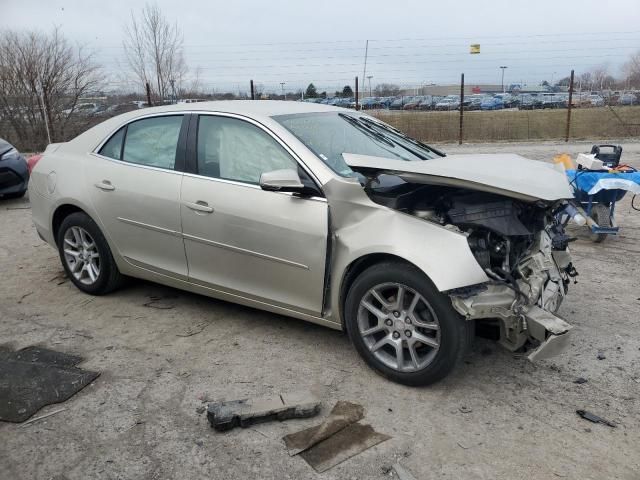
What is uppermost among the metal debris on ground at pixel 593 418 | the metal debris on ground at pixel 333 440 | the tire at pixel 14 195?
the tire at pixel 14 195

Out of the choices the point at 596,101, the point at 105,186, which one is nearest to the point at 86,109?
the point at 105,186

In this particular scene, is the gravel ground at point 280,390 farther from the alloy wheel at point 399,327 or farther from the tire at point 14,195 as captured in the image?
the tire at point 14,195

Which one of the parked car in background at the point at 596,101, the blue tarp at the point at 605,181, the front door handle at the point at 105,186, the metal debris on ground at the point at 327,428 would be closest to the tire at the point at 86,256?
the front door handle at the point at 105,186

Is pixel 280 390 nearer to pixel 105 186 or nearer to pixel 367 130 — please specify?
pixel 367 130

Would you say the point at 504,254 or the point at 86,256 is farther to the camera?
the point at 86,256

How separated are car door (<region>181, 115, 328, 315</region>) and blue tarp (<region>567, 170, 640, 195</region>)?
3.69 m

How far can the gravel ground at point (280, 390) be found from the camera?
2.69 metres

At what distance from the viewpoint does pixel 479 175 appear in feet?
10.7

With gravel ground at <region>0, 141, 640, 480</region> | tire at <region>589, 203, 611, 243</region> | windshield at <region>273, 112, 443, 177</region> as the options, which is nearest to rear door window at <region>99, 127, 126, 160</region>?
gravel ground at <region>0, 141, 640, 480</region>

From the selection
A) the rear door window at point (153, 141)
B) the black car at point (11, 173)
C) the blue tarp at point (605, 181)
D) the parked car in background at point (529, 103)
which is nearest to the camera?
the rear door window at point (153, 141)

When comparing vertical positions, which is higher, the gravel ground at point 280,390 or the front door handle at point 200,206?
the front door handle at point 200,206

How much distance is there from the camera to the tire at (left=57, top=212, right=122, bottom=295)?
4703 mm

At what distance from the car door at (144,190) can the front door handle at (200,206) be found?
126mm

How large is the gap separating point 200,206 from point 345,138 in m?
1.15
